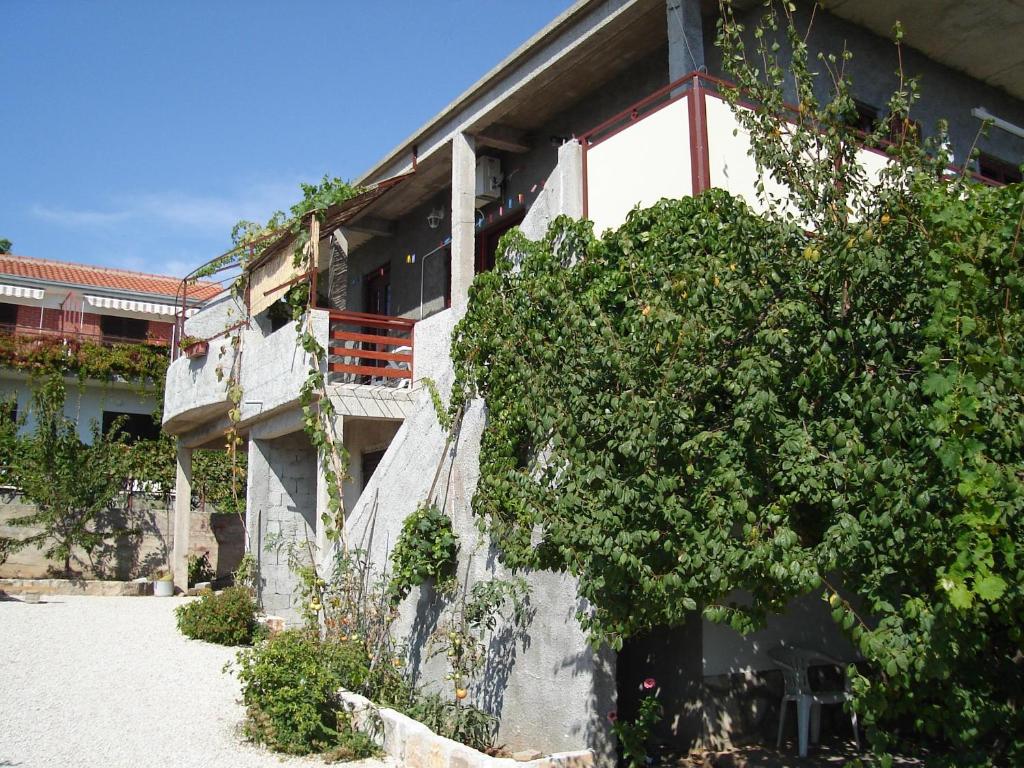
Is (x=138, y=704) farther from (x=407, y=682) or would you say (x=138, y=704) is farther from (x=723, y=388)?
(x=723, y=388)

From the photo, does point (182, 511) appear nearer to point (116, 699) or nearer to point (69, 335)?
point (116, 699)

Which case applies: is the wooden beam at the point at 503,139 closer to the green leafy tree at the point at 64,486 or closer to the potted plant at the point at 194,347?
the potted plant at the point at 194,347

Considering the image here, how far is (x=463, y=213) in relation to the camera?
12.4 m

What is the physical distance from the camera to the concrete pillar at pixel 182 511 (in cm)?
1889

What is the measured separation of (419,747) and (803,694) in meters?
3.51

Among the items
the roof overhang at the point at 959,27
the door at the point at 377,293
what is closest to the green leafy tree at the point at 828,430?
the roof overhang at the point at 959,27

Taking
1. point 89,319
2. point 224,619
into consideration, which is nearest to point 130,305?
point 89,319

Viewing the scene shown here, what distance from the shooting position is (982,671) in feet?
15.8

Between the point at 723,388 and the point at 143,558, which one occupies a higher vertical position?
the point at 723,388

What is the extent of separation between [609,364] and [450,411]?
359cm

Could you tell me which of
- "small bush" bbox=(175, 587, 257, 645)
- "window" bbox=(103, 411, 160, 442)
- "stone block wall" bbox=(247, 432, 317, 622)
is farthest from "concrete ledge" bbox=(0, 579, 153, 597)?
"window" bbox=(103, 411, 160, 442)

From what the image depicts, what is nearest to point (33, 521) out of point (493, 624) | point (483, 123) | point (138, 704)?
point (138, 704)

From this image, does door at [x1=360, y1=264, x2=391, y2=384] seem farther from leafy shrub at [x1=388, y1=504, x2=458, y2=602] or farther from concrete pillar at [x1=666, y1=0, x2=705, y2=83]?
concrete pillar at [x1=666, y1=0, x2=705, y2=83]

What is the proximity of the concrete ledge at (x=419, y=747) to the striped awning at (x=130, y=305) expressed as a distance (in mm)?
24471
